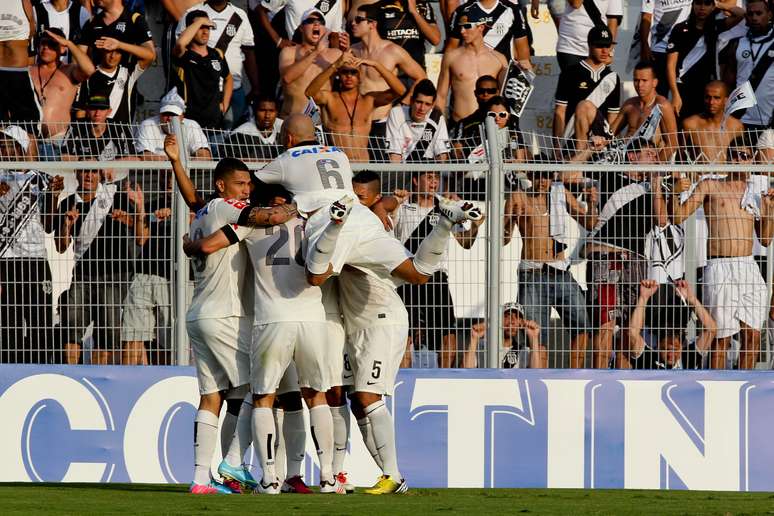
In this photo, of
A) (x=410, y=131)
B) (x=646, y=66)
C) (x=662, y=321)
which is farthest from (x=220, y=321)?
(x=646, y=66)

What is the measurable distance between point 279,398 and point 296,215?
4.87ft

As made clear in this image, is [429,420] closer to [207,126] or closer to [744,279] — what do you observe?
[744,279]

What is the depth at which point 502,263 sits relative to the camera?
40.7 ft

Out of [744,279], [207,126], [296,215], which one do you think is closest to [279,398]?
[296,215]

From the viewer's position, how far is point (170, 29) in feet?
53.4

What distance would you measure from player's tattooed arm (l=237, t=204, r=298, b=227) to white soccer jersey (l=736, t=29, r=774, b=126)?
25.0 feet

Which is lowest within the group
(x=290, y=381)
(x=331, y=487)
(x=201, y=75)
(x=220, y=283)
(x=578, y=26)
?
(x=331, y=487)

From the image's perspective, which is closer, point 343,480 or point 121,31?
point 343,480

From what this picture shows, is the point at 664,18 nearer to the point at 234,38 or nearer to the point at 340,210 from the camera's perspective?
the point at 234,38

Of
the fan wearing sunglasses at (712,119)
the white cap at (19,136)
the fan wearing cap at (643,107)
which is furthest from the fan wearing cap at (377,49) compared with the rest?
the white cap at (19,136)

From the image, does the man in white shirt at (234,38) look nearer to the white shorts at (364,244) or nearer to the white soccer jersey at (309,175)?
the white soccer jersey at (309,175)

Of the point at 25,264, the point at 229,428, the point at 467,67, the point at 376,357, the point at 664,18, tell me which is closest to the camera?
the point at 376,357

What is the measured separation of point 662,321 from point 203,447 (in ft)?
15.2

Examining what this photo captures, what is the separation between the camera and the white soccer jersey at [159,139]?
42.1ft
